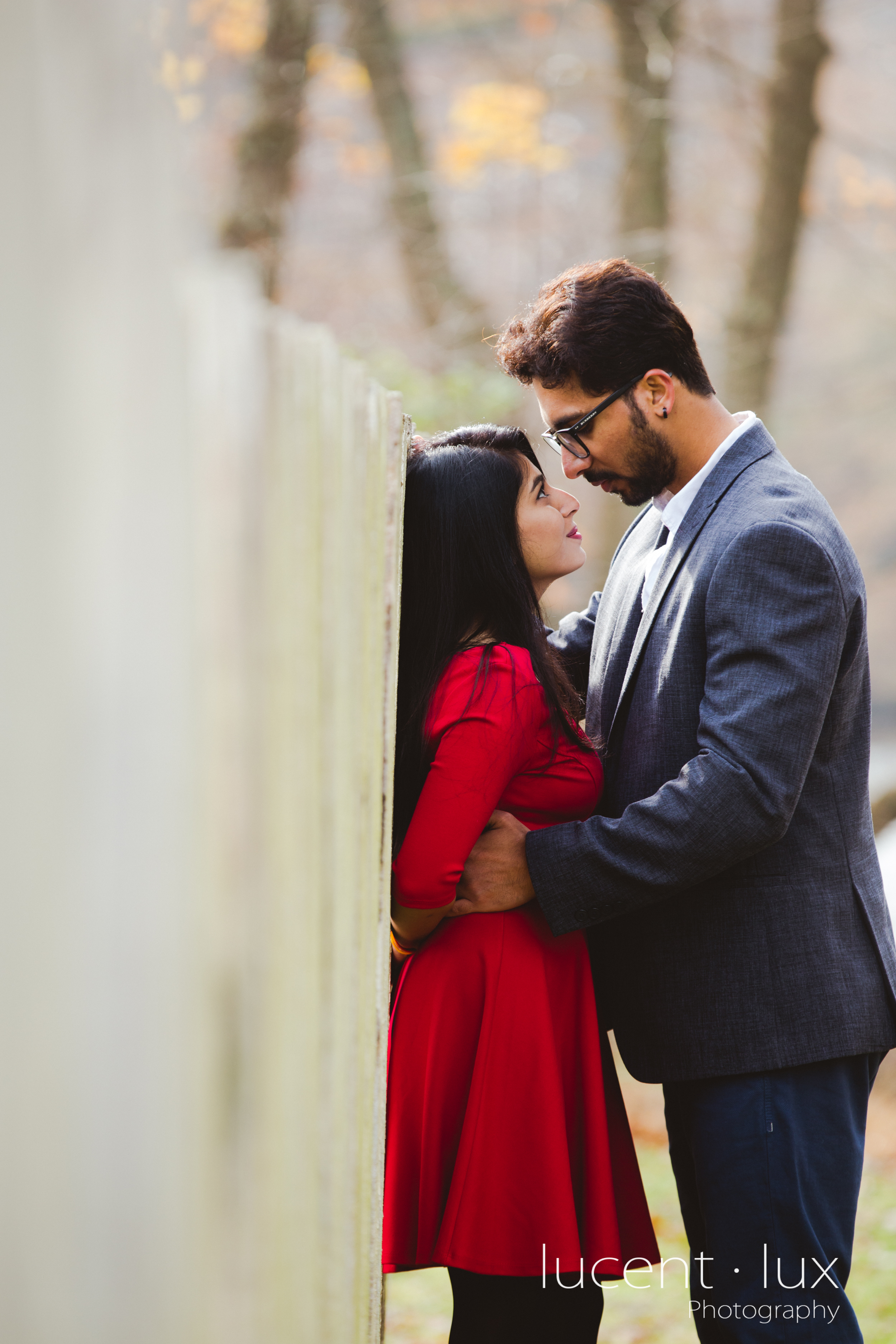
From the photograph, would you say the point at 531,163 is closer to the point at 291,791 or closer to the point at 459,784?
the point at 459,784

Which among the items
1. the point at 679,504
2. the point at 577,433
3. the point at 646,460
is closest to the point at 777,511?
the point at 679,504

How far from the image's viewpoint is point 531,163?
10188 millimetres

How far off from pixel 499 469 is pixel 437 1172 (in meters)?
1.44

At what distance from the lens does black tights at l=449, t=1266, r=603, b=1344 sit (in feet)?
6.93

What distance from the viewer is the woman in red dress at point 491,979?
2.07 m

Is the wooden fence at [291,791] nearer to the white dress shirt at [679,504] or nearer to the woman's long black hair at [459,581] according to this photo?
the woman's long black hair at [459,581]

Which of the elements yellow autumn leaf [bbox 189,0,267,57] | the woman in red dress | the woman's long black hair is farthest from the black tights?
yellow autumn leaf [bbox 189,0,267,57]

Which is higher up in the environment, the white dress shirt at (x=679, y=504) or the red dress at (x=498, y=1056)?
the white dress shirt at (x=679, y=504)

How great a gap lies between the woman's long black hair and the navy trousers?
0.82 m

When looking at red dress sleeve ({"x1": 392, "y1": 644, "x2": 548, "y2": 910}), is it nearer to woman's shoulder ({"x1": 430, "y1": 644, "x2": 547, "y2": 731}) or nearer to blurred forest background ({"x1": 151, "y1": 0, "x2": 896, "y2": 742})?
woman's shoulder ({"x1": 430, "y1": 644, "x2": 547, "y2": 731})

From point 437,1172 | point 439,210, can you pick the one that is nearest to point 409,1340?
point 437,1172

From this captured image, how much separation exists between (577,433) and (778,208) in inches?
231

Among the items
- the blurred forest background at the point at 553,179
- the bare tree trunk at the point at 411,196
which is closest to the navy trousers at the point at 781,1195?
the blurred forest background at the point at 553,179

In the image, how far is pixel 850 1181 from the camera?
2.18 m
